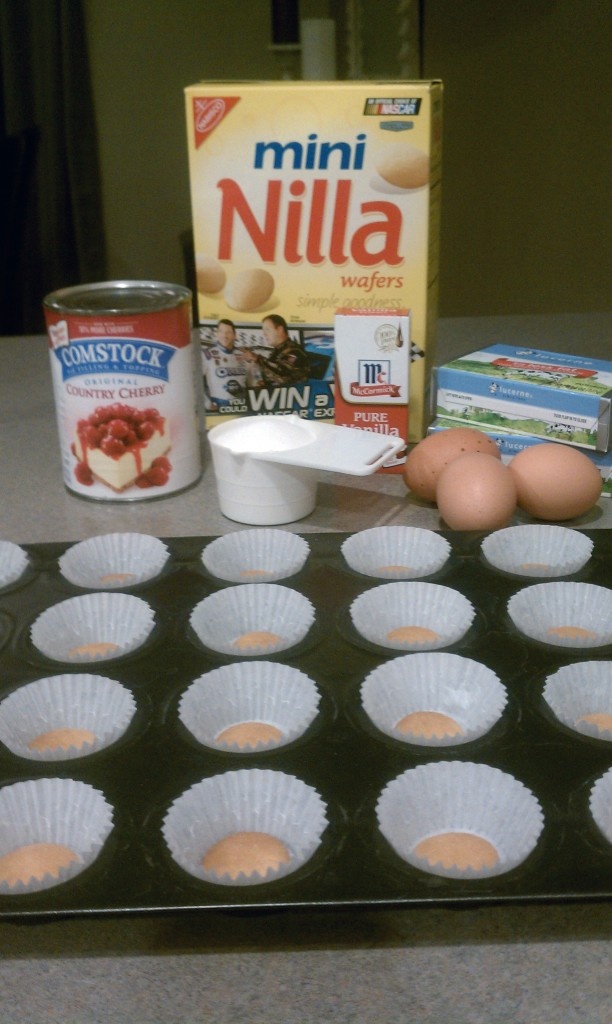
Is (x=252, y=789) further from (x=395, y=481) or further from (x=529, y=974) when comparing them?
(x=395, y=481)

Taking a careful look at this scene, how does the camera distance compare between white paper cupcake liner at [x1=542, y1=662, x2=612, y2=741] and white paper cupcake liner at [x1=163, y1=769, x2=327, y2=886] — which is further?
white paper cupcake liner at [x1=542, y1=662, x2=612, y2=741]

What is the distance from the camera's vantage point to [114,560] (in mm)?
1023

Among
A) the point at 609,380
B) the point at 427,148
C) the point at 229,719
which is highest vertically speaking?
the point at 427,148

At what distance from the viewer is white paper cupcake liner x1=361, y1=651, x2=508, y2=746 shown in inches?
29.6

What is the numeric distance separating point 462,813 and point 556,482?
1.60 feet

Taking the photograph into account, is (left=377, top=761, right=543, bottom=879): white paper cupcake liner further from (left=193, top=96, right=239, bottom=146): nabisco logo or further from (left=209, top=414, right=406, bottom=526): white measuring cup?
(left=193, top=96, right=239, bottom=146): nabisco logo

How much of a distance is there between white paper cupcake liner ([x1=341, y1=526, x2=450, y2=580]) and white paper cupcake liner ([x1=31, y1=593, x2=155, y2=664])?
0.75 feet

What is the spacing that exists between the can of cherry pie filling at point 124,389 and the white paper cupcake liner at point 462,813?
0.59 m

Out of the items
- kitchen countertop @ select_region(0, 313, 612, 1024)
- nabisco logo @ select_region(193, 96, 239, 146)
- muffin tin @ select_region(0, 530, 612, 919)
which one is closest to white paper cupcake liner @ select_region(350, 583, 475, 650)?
muffin tin @ select_region(0, 530, 612, 919)

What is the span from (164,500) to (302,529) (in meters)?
0.19

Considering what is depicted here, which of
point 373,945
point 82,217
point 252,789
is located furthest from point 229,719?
point 82,217

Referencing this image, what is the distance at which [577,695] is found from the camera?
766mm

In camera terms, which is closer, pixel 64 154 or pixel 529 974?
pixel 529 974

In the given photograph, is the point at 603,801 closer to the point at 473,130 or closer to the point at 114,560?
the point at 114,560
